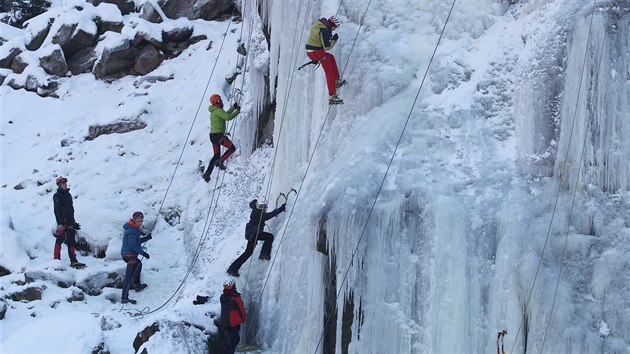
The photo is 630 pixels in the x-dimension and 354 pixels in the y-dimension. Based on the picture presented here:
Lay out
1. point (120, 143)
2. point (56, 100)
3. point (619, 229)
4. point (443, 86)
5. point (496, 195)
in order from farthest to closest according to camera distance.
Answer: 1. point (56, 100)
2. point (120, 143)
3. point (443, 86)
4. point (496, 195)
5. point (619, 229)

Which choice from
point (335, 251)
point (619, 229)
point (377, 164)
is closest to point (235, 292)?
point (335, 251)

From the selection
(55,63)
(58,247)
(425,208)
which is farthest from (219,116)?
(55,63)

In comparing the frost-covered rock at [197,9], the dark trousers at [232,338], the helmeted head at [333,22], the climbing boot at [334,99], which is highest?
the frost-covered rock at [197,9]

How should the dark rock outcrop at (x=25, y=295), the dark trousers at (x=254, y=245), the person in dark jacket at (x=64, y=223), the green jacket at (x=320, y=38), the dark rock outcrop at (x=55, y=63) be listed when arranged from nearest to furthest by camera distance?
the green jacket at (x=320, y=38), the dark trousers at (x=254, y=245), the dark rock outcrop at (x=25, y=295), the person in dark jacket at (x=64, y=223), the dark rock outcrop at (x=55, y=63)

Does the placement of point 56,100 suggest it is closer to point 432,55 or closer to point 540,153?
point 432,55

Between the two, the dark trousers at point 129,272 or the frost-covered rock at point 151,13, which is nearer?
the dark trousers at point 129,272

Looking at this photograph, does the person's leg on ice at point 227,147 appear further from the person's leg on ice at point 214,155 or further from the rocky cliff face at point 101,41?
the rocky cliff face at point 101,41

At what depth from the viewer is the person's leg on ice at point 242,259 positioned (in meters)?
10.3

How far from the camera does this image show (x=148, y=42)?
56.3 feet

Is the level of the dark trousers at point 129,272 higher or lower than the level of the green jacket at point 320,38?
lower

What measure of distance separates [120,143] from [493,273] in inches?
348

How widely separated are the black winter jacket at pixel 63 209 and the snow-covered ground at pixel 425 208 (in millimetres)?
624

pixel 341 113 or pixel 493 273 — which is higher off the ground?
pixel 341 113

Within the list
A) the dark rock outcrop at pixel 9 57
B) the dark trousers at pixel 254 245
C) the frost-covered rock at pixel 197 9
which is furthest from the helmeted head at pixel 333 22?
the dark rock outcrop at pixel 9 57
